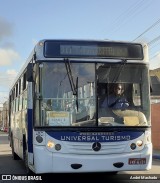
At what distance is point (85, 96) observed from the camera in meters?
9.37

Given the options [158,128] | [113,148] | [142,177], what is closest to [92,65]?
[113,148]

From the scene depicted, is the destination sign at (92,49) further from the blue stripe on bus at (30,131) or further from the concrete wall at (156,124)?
the concrete wall at (156,124)

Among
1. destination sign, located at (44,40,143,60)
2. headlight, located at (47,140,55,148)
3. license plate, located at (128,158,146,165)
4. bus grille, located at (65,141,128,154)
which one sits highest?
destination sign, located at (44,40,143,60)

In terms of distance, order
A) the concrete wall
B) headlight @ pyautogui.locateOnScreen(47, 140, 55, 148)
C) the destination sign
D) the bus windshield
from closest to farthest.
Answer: headlight @ pyautogui.locateOnScreen(47, 140, 55, 148) → the bus windshield → the destination sign → the concrete wall

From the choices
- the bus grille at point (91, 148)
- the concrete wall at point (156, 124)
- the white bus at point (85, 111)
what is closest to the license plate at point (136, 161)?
the white bus at point (85, 111)

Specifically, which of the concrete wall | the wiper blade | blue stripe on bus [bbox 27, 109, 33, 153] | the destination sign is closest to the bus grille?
blue stripe on bus [bbox 27, 109, 33, 153]

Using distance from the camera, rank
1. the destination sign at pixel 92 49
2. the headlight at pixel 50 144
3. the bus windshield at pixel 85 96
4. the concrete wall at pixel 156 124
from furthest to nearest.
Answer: the concrete wall at pixel 156 124
the destination sign at pixel 92 49
the bus windshield at pixel 85 96
the headlight at pixel 50 144

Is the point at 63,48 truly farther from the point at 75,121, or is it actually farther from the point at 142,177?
the point at 142,177

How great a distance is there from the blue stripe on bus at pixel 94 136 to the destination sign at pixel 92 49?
179 centimetres

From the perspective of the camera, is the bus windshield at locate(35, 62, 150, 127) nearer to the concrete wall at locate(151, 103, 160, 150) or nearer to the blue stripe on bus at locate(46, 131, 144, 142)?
the blue stripe on bus at locate(46, 131, 144, 142)

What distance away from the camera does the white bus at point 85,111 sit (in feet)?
29.8

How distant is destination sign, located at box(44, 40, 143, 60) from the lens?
9625 mm

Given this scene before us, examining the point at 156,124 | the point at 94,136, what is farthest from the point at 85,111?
the point at 156,124

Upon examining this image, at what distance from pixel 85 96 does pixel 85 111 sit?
343 mm
